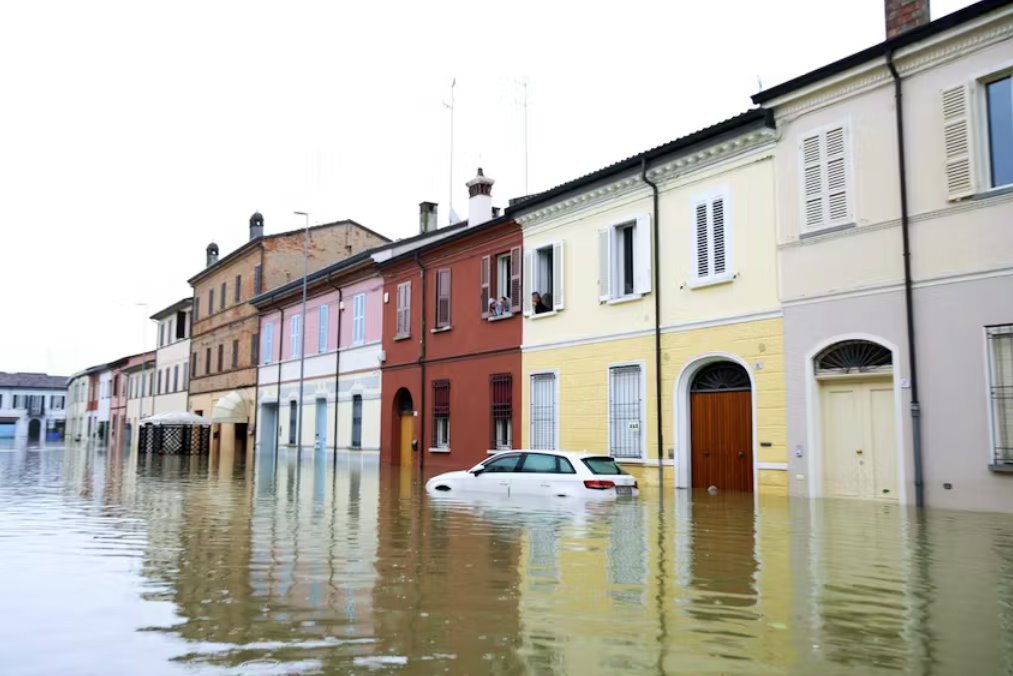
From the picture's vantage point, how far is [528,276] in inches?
933

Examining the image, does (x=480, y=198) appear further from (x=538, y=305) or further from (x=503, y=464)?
(x=503, y=464)

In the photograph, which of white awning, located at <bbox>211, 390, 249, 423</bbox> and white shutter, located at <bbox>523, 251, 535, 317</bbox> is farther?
white awning, located at <bbox>211, 390, 249, 423</bbox>

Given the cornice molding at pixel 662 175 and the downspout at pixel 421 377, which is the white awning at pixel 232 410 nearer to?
the downspout at pixel 421 377

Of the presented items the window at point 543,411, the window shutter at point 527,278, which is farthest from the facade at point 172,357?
the window at point 543,411

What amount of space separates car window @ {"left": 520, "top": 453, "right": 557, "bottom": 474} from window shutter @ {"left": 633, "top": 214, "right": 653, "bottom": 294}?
5342 mm

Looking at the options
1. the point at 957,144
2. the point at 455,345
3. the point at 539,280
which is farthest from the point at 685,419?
the point at 455,345

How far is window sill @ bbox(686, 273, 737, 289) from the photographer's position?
17781 mm

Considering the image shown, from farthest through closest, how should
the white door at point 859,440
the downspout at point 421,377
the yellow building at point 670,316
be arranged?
1. the downspout at point 421,377
2. the yellow building at point 670,316
3. the white door at point 859,440

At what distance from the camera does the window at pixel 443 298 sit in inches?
1074

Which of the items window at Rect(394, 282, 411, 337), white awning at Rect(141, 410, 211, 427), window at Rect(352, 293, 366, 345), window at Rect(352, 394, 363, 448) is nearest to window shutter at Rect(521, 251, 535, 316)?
window at Rect(394, 282, 411, 337)

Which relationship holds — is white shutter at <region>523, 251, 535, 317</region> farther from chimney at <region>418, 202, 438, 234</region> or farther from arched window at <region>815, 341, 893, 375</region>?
chimney at <region>418, 202, 438, 234</region>

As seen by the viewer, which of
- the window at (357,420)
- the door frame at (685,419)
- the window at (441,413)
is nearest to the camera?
the door frame at (685,419)

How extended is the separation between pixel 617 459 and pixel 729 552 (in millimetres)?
10384

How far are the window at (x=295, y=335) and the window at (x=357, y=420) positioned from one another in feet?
19.7
